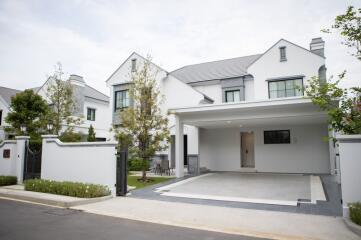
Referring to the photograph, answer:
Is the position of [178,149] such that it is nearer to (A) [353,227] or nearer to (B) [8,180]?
(B) [8,180]

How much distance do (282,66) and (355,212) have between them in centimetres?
1231

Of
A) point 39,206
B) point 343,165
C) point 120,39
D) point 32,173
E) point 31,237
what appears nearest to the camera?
point 31,237

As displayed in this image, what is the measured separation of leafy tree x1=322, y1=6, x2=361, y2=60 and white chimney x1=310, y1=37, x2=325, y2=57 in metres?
9.95

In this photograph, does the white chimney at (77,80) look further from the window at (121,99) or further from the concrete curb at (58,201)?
the concrete curb at (58,201)

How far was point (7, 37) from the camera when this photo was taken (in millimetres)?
12836

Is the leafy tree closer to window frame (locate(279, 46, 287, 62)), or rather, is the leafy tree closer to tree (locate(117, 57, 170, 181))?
tree (locate(117, 57, 170, 181))

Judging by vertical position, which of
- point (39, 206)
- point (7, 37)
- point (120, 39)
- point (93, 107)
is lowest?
point (39, 206)

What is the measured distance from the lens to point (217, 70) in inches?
763

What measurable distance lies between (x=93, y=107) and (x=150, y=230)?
21.9 meters

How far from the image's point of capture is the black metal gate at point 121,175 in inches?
361

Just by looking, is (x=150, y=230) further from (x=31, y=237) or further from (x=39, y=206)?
(x=39, y=206)

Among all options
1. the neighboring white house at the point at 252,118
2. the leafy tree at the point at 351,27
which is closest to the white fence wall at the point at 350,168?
the leafy tree at the point at 351,27

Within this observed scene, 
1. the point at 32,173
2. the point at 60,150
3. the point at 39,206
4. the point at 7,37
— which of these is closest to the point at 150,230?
the point at 39,206

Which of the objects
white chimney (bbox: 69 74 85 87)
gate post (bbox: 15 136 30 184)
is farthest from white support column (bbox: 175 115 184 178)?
white chimney (bbox: 69 74 85 87)
